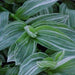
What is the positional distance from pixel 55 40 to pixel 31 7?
0.24m

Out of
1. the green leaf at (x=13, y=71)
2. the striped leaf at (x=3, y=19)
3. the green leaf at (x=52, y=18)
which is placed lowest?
the green leaf at (x=13, y=71)

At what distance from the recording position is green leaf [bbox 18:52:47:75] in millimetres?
729

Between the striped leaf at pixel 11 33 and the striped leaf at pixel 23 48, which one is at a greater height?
the striped leaf at pixel 11 33

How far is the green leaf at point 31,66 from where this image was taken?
0.73m

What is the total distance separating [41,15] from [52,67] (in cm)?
29

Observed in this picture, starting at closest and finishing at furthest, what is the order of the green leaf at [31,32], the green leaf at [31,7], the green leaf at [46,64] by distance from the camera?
the green leaf at [46,64] → the green leaf at [31,32] → the green leaf at [31,7]

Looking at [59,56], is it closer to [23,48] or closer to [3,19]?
[23,48]

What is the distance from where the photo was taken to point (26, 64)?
756mm

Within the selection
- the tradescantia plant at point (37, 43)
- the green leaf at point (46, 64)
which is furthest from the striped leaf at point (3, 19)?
the green leaf at point (46, 64)

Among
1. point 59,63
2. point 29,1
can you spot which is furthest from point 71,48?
point 29,1

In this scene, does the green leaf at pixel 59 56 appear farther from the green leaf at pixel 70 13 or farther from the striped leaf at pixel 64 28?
the green leaf at pixel 70 13

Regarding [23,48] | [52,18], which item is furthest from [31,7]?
[23,48]

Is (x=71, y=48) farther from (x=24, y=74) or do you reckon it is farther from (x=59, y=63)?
(x=24, y=74)

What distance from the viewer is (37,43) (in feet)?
2.82
